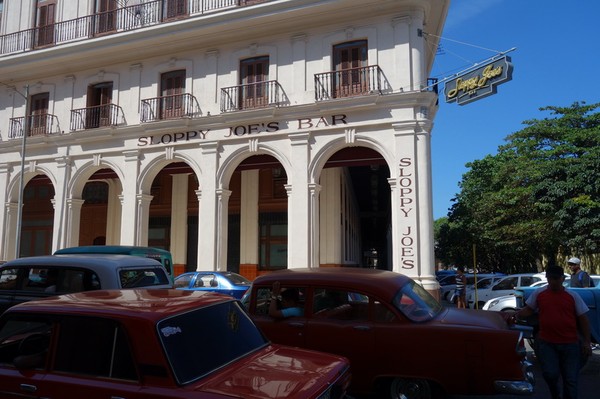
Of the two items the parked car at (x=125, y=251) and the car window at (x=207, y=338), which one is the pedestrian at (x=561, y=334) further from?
the parked car at (x=125, y=251)

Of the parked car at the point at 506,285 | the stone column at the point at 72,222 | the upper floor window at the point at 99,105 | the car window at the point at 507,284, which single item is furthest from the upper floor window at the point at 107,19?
the car window at the point at 507,284

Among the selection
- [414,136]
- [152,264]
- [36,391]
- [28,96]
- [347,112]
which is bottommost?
[36,391]

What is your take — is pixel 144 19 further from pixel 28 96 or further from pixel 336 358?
pixel 336 358

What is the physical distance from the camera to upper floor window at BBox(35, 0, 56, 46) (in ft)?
65.8

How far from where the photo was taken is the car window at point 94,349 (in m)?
3.21

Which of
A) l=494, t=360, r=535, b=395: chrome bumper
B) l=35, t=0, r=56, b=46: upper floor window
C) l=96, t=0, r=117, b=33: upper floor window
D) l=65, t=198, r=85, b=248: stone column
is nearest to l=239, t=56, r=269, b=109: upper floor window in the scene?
l=96, t=0, r=117, b=33: upper floor window

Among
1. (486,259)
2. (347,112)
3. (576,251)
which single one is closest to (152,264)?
(347,112)

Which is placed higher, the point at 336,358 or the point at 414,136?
the point at 414,136

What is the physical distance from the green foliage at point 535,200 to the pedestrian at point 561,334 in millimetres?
16297

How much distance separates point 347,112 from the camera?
1505cm

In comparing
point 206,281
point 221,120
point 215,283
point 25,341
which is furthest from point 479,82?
point 25,341

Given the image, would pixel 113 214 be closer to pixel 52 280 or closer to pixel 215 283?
pixel 215 283

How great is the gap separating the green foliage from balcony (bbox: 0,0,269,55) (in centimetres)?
1533

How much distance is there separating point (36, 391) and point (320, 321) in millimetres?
3162
